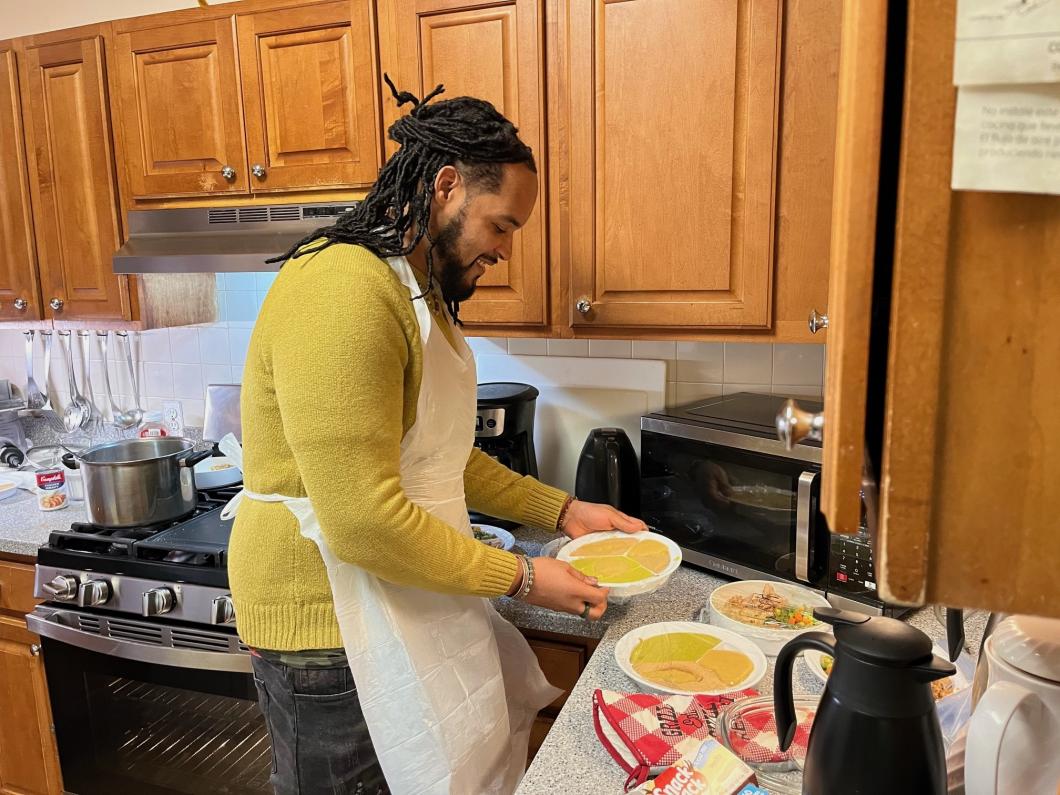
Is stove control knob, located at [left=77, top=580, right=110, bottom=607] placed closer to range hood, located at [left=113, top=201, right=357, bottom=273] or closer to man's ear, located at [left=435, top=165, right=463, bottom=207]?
range hood, located at [left=113, top=201, right=357, bottom=273]

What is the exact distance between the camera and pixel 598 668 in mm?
1185

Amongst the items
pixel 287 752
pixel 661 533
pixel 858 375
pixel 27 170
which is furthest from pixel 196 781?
pixel 858 375

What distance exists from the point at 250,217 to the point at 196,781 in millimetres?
1337

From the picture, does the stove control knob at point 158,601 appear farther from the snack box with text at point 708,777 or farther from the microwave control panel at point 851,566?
the microwave control panel at point 851,566

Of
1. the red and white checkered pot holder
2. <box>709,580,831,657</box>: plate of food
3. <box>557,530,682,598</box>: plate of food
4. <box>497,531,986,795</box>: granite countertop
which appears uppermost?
<box>557,530,682,598</box>: plate of food

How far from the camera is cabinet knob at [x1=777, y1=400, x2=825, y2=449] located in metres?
0.41

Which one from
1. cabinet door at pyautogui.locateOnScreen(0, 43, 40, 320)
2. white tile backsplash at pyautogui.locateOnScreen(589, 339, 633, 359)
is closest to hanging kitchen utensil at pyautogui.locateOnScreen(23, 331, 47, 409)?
cabinet door at pyautogui.locateOnScreen(0, 43, 40, 320)

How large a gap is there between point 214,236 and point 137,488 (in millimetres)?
631

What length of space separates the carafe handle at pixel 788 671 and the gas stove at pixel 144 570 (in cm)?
120

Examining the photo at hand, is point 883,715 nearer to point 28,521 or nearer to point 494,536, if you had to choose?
point 494,536

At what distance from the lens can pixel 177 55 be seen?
1.81 meters

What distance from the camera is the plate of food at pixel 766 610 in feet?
3.99

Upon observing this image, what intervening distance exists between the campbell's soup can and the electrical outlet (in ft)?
1.22

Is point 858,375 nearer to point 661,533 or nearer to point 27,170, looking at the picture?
point 661,533
